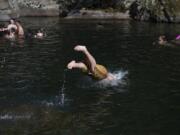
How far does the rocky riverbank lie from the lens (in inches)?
2015

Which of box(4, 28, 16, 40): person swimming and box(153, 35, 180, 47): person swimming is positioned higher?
box(153, 35, 180, 47): person swimming

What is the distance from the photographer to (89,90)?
23.2 meters

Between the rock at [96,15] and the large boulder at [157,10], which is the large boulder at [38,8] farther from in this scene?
the large boulder at [157,10]

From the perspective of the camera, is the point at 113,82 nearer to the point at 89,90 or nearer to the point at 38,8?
the point at 89,90

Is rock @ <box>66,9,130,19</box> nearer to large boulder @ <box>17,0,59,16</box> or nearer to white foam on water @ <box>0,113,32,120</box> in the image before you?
large boulder @ <box>17,0,59,16</box>

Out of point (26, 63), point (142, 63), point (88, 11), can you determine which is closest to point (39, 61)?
point (26, 63)

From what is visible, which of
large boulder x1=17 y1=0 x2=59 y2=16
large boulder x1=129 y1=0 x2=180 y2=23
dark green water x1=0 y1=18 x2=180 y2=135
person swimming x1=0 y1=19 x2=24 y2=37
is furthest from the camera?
large boulder x1=17 y1=0 x2=59 y2=16

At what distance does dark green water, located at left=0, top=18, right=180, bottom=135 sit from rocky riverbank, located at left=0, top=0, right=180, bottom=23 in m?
12.5

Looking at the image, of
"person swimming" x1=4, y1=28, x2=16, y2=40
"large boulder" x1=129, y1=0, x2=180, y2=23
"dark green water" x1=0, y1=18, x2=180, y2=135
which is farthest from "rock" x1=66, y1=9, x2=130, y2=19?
"dark green water" x1=0, y1=18, x2=180, y2=135

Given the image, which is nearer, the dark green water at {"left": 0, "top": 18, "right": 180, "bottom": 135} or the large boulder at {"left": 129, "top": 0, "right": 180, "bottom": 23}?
the dark green water at {"left": 0, "top": 18, "right": 180, "bottom": 135}

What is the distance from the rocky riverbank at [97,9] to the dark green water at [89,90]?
12545 mm

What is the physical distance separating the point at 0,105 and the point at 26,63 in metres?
9.30

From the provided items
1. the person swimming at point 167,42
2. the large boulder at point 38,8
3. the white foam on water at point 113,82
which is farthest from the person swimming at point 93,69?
the large boulder at point 38,8

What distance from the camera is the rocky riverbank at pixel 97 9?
51188 millimetres
